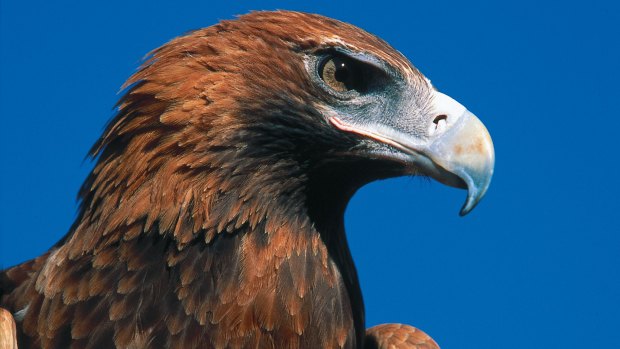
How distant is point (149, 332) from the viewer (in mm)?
3479

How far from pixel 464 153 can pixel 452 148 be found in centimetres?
6

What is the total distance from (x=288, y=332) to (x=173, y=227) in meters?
0.67

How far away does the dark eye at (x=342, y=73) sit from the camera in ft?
12.4

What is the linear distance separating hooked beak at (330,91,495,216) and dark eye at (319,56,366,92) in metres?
0.17

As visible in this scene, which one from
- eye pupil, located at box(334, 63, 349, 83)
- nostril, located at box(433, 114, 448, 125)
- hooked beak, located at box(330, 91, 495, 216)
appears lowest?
hooked beak, located at box(330, 91, 495, 216)

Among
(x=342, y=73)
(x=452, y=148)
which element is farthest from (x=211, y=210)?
(x=452, y=148)

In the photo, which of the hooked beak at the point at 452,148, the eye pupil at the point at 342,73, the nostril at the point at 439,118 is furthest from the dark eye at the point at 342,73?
the nostril at the point at 439,118

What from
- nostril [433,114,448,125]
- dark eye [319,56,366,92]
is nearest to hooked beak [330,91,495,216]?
nostril [433,114,448,125]

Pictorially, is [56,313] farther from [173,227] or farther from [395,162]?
[395,162]

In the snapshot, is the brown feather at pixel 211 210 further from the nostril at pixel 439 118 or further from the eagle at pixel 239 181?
the nostril at pixel 439 118

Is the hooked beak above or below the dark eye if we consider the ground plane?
below

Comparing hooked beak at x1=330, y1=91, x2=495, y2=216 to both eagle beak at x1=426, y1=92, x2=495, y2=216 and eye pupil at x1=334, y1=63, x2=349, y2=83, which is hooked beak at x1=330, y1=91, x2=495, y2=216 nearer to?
eagle beak at x1=426, y1=92, x2=495, y2=216

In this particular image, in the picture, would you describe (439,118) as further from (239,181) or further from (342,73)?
(239,181)

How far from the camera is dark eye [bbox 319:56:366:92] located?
3.78m
